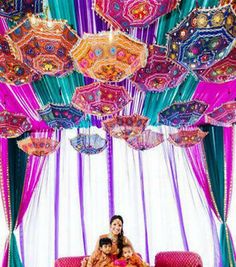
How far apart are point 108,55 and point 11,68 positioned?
112 cm

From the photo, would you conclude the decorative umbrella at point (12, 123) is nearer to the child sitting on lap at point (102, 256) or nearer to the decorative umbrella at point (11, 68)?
the decorative umbrella at point (11, 68)

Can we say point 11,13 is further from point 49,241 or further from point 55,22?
point 49,241

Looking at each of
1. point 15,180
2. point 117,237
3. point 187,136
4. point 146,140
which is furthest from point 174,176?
point 15,180

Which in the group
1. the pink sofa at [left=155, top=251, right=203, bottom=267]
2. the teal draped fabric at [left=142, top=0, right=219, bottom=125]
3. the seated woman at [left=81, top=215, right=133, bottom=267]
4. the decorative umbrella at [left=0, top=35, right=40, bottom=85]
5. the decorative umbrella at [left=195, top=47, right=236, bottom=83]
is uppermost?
the teal draped fabric at [left=142, top=0, right=219, bottom=125]

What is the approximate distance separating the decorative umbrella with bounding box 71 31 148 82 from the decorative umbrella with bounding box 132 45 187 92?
1.72 feet

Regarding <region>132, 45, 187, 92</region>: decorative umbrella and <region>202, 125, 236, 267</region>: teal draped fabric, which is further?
<region>202, 125, 236, 267</region>: teal draped fabric

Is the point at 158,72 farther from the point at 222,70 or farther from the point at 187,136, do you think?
the point at 187,136

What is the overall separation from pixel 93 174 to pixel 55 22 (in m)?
3.94

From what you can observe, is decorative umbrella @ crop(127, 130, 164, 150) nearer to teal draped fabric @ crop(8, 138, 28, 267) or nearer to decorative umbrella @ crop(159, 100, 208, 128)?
decorative umbrella @ crop(159, 100, 208, 128)

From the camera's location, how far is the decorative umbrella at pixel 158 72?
10.4ft

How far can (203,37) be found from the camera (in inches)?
91.3

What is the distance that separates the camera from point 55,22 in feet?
8.00

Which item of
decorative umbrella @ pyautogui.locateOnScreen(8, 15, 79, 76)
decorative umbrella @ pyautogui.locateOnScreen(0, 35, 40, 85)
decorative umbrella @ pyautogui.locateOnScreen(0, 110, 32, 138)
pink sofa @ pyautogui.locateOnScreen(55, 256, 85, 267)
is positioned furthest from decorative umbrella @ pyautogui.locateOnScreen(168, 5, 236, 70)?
pink sofa @ pyautogui.locateOnScreen(55, 256, 85, 267)

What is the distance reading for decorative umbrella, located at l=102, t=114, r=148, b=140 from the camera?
4508 mm
